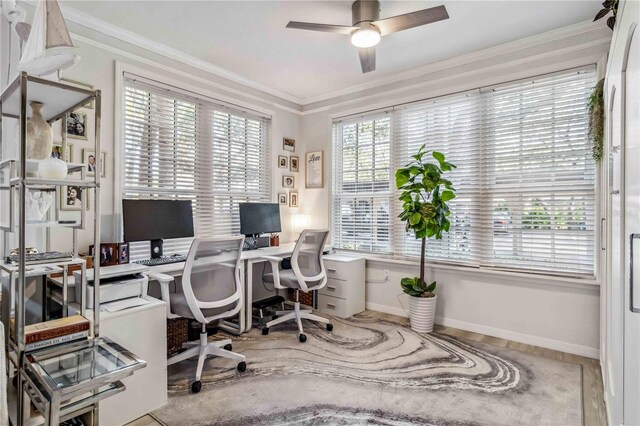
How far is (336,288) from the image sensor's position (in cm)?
379

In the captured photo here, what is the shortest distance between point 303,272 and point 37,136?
223 cm

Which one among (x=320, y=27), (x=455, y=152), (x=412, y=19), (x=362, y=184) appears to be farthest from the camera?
(x=362, y=184)

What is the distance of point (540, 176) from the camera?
2.96 m

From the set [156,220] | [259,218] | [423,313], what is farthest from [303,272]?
[156,220]

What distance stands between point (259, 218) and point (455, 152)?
215 cm

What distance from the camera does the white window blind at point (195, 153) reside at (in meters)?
3.04

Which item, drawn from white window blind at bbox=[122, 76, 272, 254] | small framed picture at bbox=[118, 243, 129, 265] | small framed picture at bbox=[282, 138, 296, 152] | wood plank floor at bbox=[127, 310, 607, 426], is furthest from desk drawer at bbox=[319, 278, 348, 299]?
small framed picture at bbox=[118, 243, 129, 265]

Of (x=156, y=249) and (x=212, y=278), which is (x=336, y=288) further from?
(x=156, y=249)

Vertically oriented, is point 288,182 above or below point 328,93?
below

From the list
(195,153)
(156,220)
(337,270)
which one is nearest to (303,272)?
(337,270)

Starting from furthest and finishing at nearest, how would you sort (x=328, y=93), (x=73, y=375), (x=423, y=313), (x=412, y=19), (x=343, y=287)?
(x=328, y=93) < (x=343, y=287) < (x=423, y=313) < (x=412, y=19) < (x=73, y=375)

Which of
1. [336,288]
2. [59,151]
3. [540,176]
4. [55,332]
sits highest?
[59,151]

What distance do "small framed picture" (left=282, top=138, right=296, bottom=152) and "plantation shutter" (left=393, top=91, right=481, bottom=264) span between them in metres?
1.49

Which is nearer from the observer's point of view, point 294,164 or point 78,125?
point 78,125
